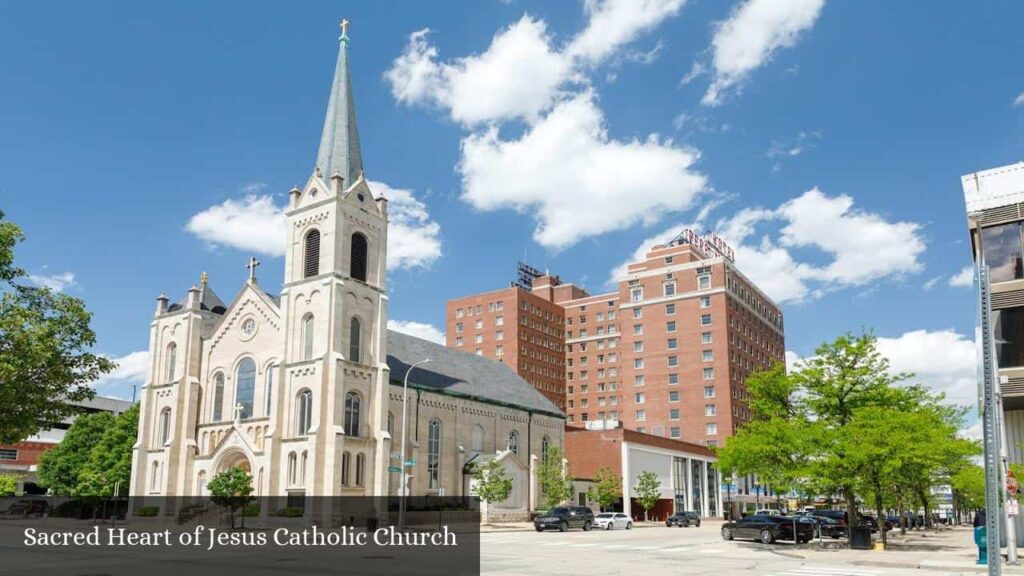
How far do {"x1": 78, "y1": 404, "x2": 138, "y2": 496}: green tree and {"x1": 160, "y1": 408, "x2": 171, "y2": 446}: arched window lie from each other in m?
7.06

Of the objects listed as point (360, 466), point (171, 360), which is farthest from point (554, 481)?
point (171, 360)

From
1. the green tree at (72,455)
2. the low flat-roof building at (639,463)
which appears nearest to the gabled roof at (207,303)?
the green tree at (72,455)

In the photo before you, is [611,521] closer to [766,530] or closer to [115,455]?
[766,530]

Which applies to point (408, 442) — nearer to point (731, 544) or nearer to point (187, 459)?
point (187, 459)

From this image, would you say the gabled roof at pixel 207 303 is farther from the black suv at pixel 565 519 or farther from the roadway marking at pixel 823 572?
the roadway marking at pixel 823 572

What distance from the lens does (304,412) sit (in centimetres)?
5197

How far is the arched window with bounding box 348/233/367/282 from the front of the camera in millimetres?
56406

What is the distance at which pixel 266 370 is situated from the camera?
55.6 meters

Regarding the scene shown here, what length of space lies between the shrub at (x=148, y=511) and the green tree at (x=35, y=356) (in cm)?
3704

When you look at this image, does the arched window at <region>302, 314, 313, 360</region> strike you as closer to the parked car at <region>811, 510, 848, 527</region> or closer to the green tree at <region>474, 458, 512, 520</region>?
the green tree at <region>474, 458, 512, 520</region>

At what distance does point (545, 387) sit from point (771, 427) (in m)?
98.1

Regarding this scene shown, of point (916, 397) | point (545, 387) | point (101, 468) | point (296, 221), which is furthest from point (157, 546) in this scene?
point (545, 387)

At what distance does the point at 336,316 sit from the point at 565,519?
19489 millimetres

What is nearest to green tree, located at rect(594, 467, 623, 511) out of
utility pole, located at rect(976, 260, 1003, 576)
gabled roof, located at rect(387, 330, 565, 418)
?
gabled roof, located at rect(387, 330, 565, 418)
